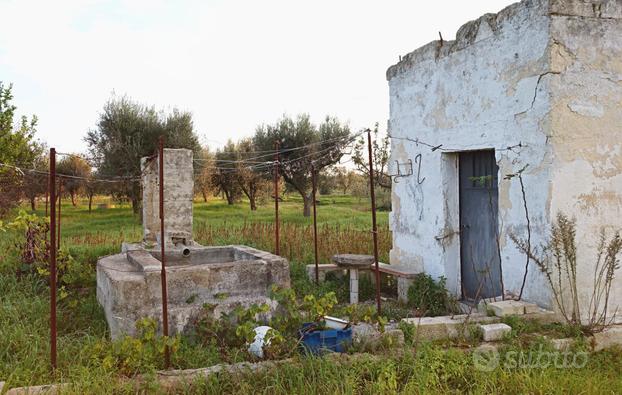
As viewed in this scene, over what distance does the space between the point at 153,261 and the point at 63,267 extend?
8.41ft

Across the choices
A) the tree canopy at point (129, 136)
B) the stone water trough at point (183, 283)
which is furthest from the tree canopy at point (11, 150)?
the stone water trough at point (183, 283)

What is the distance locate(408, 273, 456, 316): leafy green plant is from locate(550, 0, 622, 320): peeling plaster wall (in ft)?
5.78

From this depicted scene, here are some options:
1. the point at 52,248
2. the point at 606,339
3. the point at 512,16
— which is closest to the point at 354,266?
the point at 606,339

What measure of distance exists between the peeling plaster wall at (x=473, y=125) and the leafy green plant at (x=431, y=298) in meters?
0.18

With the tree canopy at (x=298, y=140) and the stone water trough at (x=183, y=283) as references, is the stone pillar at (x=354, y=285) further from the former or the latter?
the tree canopy at (x=298, y=140)

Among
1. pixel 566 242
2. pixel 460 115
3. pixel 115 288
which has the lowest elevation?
pixel 115 288

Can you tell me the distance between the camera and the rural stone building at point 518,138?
539 centimetres

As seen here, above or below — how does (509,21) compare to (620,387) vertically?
above

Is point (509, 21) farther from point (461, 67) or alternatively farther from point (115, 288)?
point (115, 288)

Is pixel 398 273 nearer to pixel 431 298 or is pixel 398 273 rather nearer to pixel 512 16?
pixel 431 298

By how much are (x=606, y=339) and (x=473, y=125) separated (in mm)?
2729

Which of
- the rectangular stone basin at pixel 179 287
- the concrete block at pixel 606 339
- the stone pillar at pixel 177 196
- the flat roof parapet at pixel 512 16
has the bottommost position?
the concrete block at pixel 606 339

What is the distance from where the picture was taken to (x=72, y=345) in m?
4.66

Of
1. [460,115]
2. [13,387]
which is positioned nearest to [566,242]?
[460,115]
